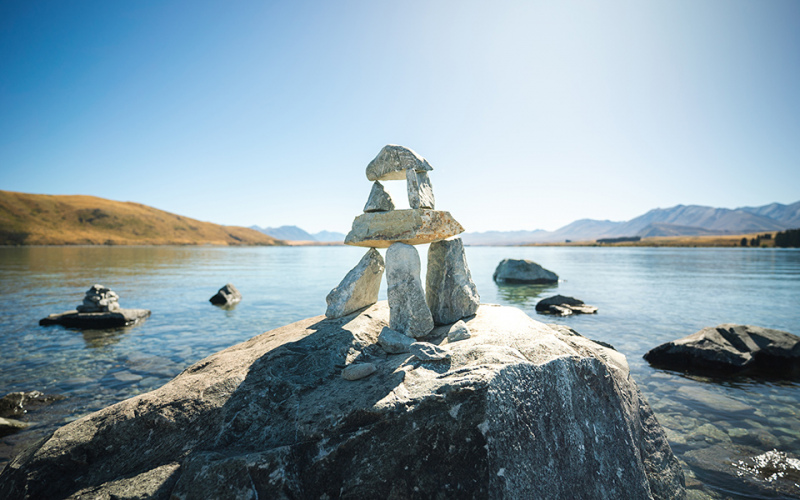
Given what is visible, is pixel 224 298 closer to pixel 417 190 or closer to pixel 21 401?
pixel 21 401

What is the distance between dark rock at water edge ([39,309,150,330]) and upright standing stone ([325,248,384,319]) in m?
14.9

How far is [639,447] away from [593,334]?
38.4 ft

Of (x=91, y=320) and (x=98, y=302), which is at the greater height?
(x=98, y=302)

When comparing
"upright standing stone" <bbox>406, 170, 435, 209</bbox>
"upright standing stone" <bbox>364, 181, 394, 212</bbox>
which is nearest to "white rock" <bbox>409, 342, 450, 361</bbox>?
"upright standing stone" <bbox>406, 170, 435, 209</bbox>

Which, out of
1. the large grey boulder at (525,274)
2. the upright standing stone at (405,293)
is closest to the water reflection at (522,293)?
the large grey boulder at (525,274)

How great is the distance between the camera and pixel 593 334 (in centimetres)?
1593

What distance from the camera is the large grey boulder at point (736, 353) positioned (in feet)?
35.9

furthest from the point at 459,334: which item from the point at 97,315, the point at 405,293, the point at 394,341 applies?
the point at 97,315

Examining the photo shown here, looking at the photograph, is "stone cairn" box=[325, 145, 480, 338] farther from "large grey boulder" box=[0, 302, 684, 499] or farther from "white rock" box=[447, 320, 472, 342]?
"large grey boulder" box=[0, 302, 684, 499]

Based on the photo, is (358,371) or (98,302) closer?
(358,371)

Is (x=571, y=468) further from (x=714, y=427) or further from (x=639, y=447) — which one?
(x=714, y=427)

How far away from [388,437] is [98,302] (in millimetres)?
20005

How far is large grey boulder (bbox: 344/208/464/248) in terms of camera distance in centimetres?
705

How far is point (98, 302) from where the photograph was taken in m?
17.7
